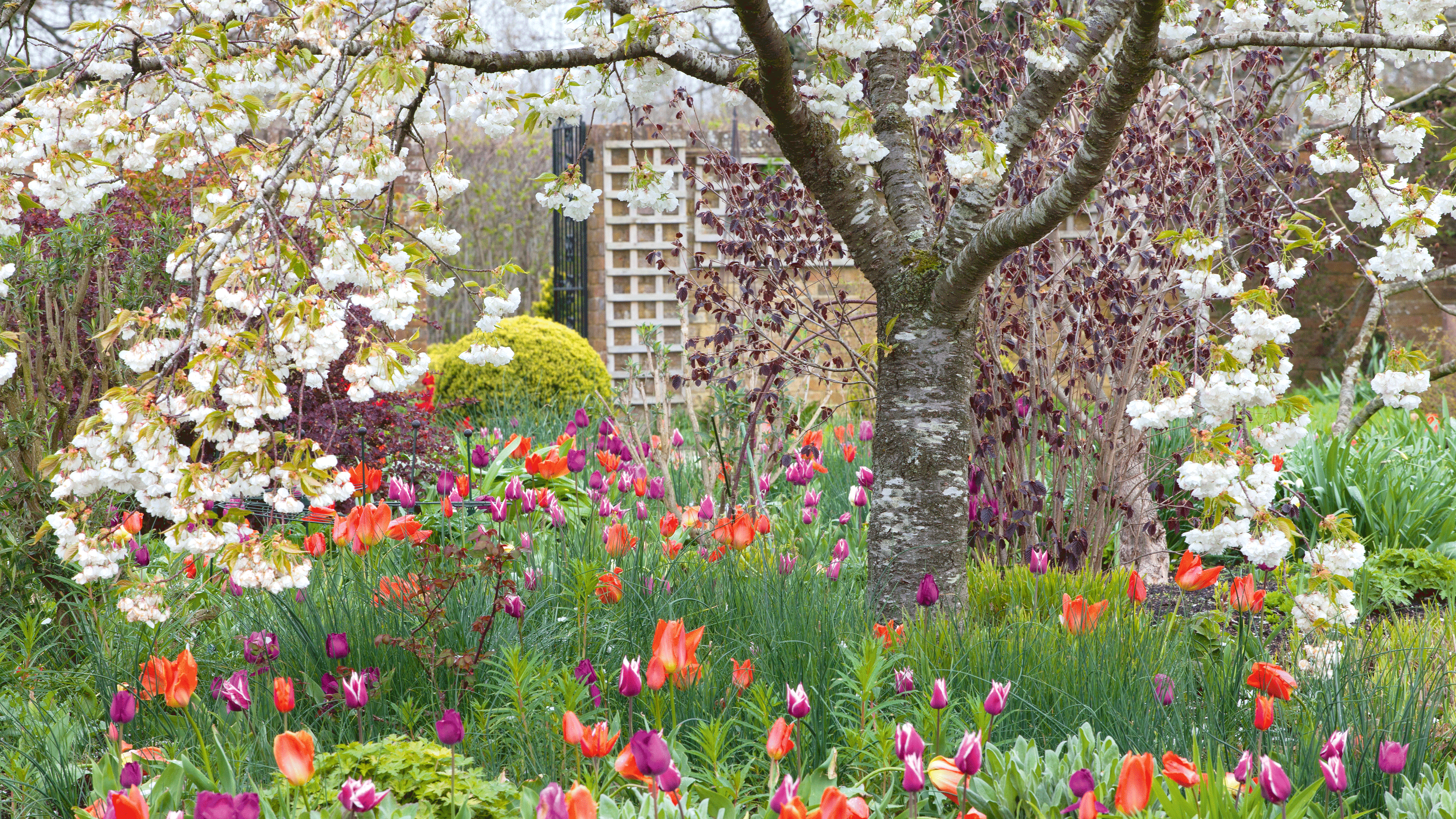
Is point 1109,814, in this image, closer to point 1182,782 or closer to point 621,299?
point 1182,782

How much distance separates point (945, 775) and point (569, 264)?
29.5 ft

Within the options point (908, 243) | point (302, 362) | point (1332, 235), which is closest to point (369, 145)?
point (302, 362)

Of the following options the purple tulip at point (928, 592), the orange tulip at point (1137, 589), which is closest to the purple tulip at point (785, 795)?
the purple tulip at point (928, 592)

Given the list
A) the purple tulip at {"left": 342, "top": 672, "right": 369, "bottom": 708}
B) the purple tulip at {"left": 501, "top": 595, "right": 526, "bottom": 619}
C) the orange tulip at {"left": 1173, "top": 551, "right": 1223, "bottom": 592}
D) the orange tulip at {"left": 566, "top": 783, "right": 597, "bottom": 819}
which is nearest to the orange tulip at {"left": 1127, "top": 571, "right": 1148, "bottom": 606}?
the orange tulip at {"left": 1173, "top": 551, "right": 1223, "bottom": 592}

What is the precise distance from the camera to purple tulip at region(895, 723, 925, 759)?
1434 mm

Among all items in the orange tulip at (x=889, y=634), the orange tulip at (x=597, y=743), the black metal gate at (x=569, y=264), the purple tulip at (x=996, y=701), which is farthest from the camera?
the black metal gate at (x=569, y=264)

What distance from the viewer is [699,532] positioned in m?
3.10

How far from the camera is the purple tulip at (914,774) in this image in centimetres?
137

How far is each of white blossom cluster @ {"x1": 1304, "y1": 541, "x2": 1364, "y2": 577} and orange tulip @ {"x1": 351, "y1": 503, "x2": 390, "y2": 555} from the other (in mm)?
2010

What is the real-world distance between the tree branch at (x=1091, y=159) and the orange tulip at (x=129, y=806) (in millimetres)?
1923

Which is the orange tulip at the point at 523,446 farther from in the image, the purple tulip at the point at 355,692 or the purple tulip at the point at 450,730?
the purple tulip at the point at 450,730

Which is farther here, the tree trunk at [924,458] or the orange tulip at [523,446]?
the orange tulip at [523,446]

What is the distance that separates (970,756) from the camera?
1420 mm

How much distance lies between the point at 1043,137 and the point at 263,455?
326 centimetres
